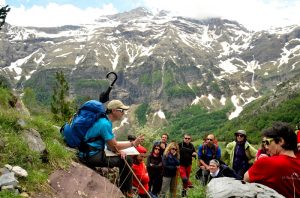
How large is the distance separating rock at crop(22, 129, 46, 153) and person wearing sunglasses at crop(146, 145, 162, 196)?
19.9ft

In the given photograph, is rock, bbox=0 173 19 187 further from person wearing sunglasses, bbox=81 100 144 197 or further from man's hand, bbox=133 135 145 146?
man's hand, bbox=133 135 145 146

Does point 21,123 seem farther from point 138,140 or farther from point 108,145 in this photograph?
point 138,140

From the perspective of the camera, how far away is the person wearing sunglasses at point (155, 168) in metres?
15.1

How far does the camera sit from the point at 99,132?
936 centimetres

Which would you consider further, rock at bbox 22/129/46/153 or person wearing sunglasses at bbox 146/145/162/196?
person wearing sunglasses at bbox 146/145/162/196

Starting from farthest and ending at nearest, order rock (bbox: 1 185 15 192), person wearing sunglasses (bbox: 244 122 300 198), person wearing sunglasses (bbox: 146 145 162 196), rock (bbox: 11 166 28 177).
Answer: person wearing sunglasses (bbox: 146 145 162 196) → rock (bbox: 11 166 28 177) → rock (bbox: 1 185 15 192) → person wearing sunglasses (bbox: 244 122 300 198)

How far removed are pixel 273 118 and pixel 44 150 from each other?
611 ft

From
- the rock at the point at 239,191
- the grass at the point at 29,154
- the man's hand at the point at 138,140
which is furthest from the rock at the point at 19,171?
the rock at the point at 239,191

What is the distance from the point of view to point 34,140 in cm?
952

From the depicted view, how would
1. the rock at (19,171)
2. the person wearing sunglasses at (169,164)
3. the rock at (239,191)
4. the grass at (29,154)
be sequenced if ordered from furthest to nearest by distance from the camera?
the person wearing sunglasses at (169,164)
the grass at (29,154)
the rock at (19,171)
the rock at (239,191)

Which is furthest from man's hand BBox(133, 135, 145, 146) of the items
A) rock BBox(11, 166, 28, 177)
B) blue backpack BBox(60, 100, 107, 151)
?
rock BBox(11, 166, 28, 177)

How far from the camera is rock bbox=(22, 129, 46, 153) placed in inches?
364

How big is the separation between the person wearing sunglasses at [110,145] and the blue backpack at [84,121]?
136mm

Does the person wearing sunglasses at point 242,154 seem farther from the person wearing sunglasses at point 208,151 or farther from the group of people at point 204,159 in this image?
the person wearing sunglasses at point 208,151
